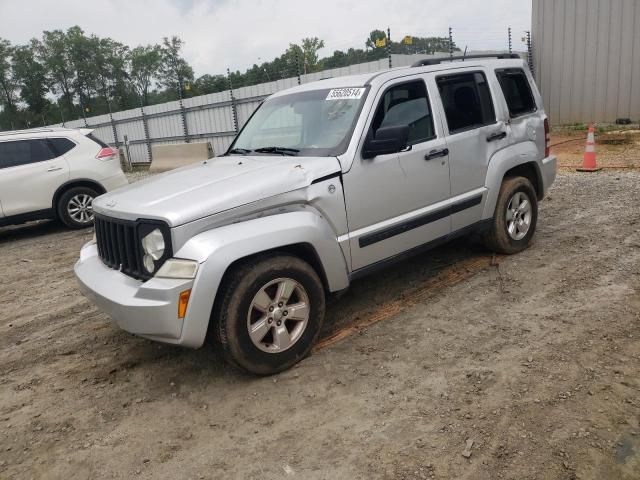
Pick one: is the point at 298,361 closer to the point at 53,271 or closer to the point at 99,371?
the point at 99,371

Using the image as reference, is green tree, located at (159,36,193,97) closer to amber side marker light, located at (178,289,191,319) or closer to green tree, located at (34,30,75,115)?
green tree, located at (34,30,75,115)

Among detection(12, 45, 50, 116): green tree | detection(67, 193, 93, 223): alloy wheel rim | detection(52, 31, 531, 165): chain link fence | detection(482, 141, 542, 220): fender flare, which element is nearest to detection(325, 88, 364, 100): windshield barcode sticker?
detection(482, 141, 542, 220): fender flare

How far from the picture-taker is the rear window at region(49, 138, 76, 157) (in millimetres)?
8461

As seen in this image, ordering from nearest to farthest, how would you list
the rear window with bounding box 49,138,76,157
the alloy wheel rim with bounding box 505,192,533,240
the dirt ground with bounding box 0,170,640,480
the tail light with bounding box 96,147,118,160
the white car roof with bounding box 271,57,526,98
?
the dirt ground with bounding box 0,170,640,480 → the white car roof with bounding box 271,57,526,98 → the alloy wheel rim with bounding box 505,192,533,240 → the rear window with bounding box 49,138,76,157 → the tail light with bounding box 96,147,118,160

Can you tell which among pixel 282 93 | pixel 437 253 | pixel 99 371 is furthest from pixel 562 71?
pixel 99 371

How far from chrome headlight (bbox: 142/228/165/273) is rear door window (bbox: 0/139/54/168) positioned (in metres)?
6.38

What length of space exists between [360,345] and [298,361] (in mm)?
504

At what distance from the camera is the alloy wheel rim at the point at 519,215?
202 inches

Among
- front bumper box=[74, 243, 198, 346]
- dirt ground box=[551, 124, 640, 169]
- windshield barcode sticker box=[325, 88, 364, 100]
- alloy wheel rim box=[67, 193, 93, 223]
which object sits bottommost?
dirt ground box=[551, 124, 640, 169]

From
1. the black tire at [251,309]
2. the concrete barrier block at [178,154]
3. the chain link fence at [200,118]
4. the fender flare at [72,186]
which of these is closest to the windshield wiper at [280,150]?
the black tire at [251,309]

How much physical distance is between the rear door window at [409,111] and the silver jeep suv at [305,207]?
12 millimetres

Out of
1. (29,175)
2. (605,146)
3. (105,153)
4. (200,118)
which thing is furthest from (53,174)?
(605,146)

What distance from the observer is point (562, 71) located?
1605 cm

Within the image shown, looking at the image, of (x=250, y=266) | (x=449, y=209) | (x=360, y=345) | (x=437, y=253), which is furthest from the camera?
(x=437, y=253)
